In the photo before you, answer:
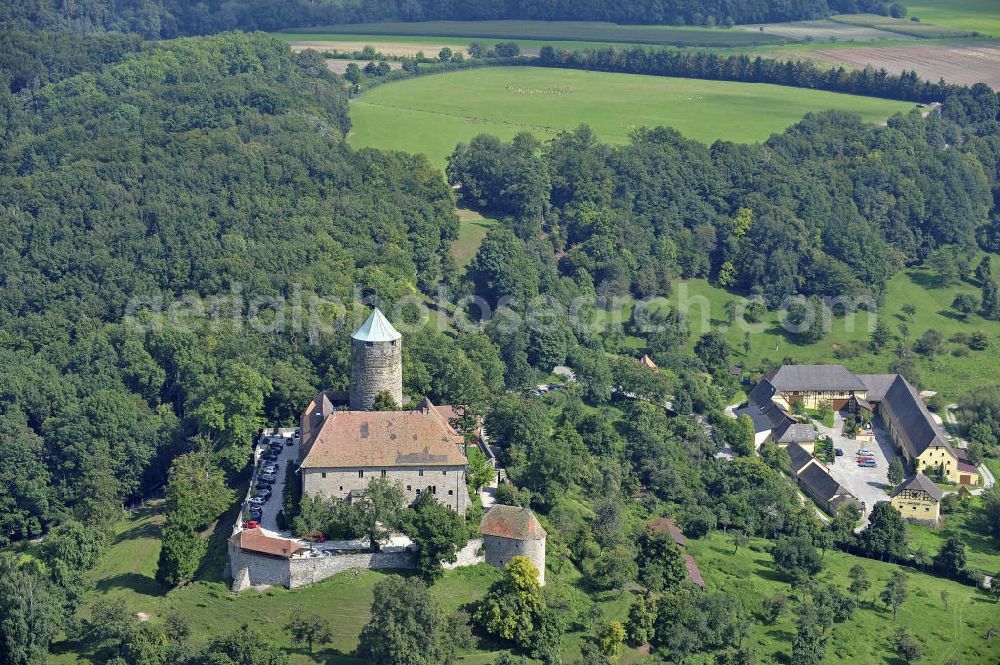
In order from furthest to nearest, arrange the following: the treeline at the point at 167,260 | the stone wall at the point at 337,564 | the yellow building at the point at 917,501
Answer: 1. the yellow building at the point at 917,501
2. the treeline at the point at 167,260
3. the stone wall at the point at 337,564

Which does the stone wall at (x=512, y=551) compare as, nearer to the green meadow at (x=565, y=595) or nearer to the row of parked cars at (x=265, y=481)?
the green meadow at (x=565, y=595)

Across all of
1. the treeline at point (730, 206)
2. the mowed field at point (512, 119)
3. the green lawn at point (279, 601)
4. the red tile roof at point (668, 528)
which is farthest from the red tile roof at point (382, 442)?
the mowed field at point (512, 119)

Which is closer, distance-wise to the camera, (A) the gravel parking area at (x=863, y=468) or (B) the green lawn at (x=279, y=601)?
(B) the green lawn at (x=279, y=601)

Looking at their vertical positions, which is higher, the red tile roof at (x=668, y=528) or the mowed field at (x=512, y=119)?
the mowed field at (x=512, y=119)

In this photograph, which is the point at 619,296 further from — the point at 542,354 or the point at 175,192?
the point at 175,192

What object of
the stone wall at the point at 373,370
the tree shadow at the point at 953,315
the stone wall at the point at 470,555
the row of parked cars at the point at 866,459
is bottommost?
the tree shadow at the point at 953,315

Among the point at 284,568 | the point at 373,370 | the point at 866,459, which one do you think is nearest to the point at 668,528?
the point at 373,370

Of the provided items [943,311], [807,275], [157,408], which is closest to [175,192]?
[157,408]
